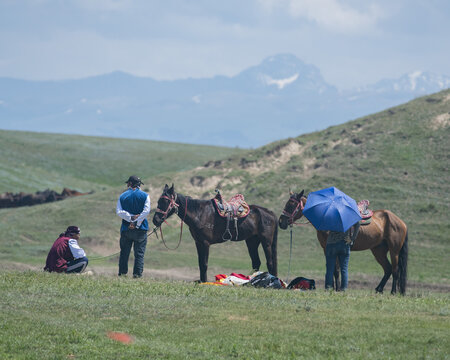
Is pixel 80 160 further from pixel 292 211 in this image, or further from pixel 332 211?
pixel 332 211

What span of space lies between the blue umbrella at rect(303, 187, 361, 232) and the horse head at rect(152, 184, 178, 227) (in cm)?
358

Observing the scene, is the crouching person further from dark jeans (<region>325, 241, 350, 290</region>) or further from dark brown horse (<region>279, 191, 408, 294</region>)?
dark jeans (<region>325, 241, 350, 290</region>)

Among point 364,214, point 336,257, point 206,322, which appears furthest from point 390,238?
point 206,322

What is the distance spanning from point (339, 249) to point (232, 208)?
3.44m

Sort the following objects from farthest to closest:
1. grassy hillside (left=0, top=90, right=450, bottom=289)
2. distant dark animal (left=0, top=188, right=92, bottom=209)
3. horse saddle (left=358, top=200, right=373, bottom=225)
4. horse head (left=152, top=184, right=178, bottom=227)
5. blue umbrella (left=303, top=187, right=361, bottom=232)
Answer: distant dark animal (left=0, top=188, right=92, bottom=209) < grassy hillside (left=0, top=90, right=450, bottom=289) < horse saddle (left=358, top=200, right=373, bottom=225) < horse head (left=152, top=184, right=178, bottom=227) < blue umbrella (left=303, top=187, right=361, bottom=232)

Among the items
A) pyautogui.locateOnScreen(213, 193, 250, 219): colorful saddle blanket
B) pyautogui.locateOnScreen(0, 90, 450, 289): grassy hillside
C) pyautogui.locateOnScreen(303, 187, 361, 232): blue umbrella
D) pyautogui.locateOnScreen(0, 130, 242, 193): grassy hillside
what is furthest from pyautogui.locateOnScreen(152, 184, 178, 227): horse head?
pyautogui.locateOnScreen(0, 130, 242, 193): grassy hillside

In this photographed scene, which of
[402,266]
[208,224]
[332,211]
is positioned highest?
[332,211]

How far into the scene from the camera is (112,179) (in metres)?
92.5

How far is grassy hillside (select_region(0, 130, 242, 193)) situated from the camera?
82250 millimetres

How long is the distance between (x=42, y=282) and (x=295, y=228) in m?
28.7

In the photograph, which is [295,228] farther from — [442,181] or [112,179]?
[112,179]

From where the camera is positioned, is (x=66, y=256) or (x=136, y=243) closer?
(x=66, y=256)

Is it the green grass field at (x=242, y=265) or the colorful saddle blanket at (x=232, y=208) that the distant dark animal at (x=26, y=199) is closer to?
the green grass field at (x=242, y=265)

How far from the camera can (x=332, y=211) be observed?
19.1 meters
